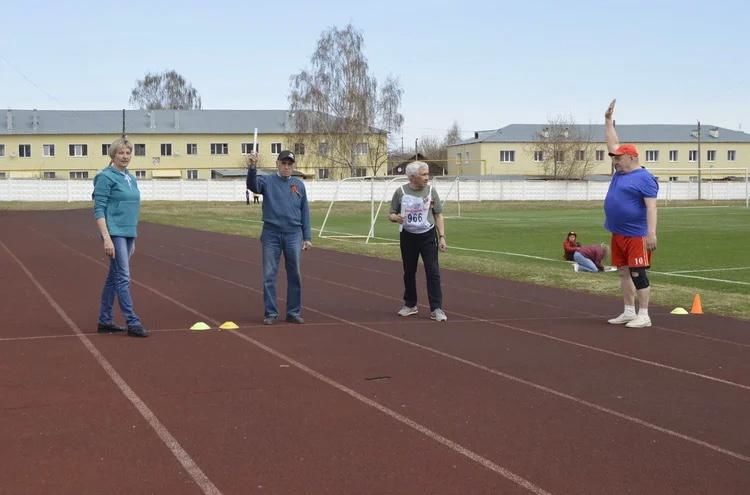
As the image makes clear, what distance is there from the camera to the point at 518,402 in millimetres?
6500

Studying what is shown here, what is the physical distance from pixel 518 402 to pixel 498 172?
92.7 meters

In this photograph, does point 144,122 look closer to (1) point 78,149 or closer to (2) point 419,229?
(1) point 78,149

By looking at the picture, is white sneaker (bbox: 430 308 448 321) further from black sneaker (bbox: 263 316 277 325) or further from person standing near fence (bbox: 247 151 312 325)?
black sneaker (bbox: 263 316 277 325)

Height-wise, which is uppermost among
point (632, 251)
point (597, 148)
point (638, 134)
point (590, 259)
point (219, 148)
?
point (638, 134)

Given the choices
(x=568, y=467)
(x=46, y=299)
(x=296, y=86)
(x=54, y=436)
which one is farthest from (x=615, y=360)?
(x=296, y=86)

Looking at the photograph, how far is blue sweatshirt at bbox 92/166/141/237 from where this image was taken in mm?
8805

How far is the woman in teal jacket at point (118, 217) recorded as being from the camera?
878 centimetres

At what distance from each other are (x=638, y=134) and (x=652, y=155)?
9.61ft

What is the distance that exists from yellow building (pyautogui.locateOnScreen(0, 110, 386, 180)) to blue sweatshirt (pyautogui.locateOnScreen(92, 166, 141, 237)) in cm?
7446

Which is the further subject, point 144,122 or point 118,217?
point 144,122

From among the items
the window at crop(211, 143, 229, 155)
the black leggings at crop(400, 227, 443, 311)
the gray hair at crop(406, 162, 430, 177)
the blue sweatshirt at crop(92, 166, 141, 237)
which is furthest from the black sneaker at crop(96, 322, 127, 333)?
the window at crop(211, 143, 229, 155)

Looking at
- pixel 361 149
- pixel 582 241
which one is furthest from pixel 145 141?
pixel 582 241

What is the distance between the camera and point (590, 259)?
17062 mm

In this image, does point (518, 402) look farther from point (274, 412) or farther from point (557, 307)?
point (557, 307)
